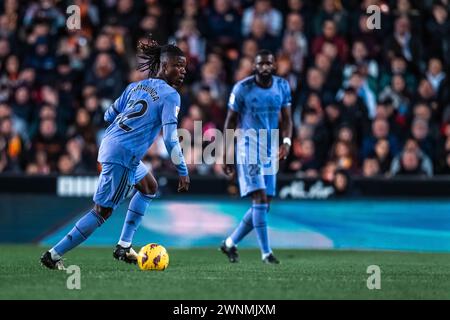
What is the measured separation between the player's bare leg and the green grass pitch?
0.14 meters

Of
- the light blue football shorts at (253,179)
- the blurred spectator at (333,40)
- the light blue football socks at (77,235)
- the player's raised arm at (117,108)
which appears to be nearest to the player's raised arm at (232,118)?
the light blue football shorts at (253,179)

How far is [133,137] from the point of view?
9609 mm

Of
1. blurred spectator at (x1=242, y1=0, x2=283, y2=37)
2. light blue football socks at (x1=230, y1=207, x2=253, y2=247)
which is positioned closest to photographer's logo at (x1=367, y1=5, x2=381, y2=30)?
blurred spectator at (x1=242, y1=0, x2=283, y2=37)

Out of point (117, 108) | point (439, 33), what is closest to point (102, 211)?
point (117, 108)

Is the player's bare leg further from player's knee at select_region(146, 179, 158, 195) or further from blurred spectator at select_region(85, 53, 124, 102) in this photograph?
blurred spectator at select_region(85, 53, 124, 102)

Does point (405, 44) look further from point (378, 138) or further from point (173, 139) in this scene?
point (173, 139)

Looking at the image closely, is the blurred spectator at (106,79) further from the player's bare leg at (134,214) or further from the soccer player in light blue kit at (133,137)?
the soccer player in light blue kit at (133,137)

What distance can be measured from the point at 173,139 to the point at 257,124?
2515mm

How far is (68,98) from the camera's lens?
55.6ft

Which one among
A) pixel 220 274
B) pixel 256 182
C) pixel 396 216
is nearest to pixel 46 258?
pixel 220 274

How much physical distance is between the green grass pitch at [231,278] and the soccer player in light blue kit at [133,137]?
19.4 inches

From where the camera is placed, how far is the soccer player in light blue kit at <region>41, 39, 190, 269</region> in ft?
30.7

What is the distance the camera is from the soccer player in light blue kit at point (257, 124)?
1148 centimetres

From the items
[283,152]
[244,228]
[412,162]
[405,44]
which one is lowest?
[244,228]
